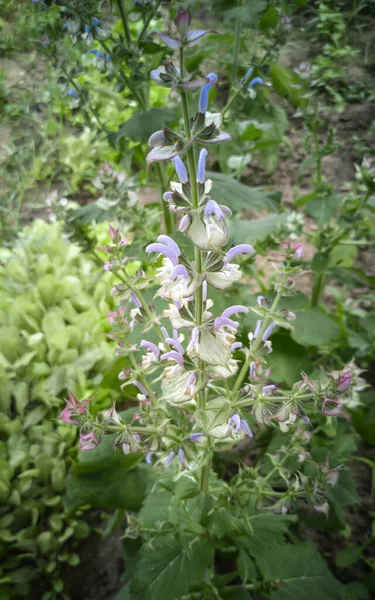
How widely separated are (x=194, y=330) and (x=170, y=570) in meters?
0.48

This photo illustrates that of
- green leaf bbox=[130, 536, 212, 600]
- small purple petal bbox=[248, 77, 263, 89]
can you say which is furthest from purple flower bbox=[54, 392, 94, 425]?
small purple petal bbox=[248, 77, 263, 89]

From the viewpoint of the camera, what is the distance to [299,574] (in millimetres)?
932

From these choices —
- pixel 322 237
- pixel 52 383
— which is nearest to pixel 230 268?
pixel 322 237

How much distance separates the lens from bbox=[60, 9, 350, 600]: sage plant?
0.43m

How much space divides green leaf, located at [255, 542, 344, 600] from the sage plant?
15 centimetres

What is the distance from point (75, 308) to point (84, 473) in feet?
2.87

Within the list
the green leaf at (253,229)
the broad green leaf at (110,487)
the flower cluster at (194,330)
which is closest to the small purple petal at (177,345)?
the flower cluster at (194,330)

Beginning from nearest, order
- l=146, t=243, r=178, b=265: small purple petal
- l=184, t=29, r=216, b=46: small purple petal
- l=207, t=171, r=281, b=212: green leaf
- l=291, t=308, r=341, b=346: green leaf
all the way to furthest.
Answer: l=184, t=29, r=216, b=46: small purple petal → l=146, t=243, r=178, b=265: small purple petal → l=207, t=171, r=281, b=212: green leaf → l=291, t=308, r=341, b=346: green leaf

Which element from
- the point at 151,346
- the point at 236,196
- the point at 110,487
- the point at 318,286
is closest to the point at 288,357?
the point at 318,286

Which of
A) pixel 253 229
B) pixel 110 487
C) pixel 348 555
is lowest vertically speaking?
pixel 348 555

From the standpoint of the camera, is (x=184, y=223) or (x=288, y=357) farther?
(x=288, y=357)

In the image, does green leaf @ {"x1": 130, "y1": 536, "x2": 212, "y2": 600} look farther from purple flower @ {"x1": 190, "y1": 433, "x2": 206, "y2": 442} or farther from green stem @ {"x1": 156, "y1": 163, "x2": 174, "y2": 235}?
green stem @ {"x1": 156, "y1": 163, "x2": 174, "y2": 235}

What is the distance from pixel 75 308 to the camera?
175 centimetres

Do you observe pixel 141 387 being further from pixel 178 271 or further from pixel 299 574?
pixel 299 574
